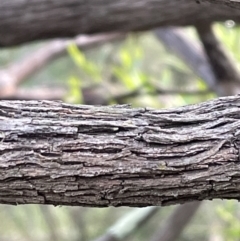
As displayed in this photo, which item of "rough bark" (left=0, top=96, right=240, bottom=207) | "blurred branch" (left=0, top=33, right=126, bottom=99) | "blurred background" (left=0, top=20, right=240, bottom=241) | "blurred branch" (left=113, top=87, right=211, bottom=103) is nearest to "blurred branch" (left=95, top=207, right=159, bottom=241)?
"blurred background" (left=0, top=20, right=240, bottom=241)

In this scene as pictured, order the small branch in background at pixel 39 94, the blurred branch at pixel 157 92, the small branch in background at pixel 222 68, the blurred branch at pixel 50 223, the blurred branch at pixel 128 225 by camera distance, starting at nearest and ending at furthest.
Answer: the small branch in background at pixel 222 68
the blurred branch at pixel 128 225
the blurred branch at pixel 157 92
the small branch in background at pixel 39 94
the blurred branch at pixel 50 223

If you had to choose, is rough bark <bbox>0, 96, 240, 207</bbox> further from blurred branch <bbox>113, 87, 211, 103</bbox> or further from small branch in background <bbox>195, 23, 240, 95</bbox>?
blurred branch <bbox>113, 87, 211, 103</bbox>

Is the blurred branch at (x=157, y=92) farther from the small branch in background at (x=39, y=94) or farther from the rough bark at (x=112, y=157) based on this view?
the rough bark at (x=112, y=157)

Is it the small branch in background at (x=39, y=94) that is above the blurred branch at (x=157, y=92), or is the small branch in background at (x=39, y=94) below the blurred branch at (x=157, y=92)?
above

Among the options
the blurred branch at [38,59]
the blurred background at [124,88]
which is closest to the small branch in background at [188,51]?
the blurred background at [124,88]

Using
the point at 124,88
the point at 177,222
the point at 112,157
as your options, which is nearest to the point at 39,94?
the point at 124,88

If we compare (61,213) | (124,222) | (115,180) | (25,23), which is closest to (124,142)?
(115,180)
